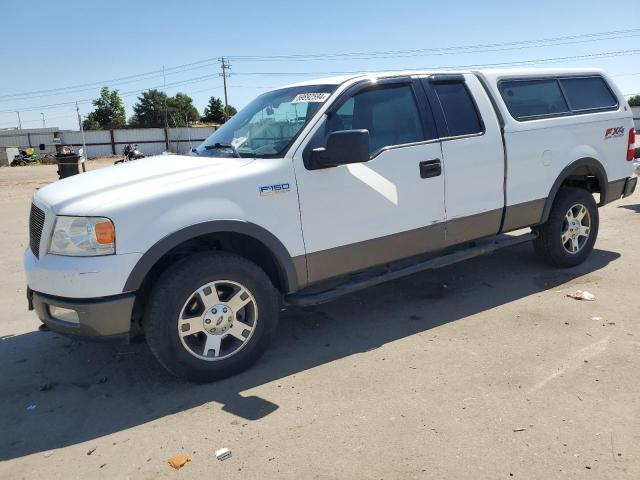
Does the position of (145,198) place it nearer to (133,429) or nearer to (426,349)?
(133,429)

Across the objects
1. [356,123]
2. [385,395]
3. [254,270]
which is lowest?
[385,395]

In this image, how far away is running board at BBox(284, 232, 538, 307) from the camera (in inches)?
160

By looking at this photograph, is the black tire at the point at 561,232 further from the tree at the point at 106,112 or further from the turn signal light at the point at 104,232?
the tree at the point at 106,112

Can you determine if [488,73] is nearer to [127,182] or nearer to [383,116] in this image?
[383,116]

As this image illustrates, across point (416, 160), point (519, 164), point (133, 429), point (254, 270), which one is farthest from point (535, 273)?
point (133, 429)

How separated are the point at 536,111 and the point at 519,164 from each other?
65 centimetres

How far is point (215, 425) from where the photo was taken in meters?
3.22

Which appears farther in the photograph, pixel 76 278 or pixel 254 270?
pixel 254 270

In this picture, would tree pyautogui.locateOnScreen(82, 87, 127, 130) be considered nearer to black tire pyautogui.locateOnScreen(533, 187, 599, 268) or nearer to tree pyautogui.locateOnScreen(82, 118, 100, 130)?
tree pyautogui.locateOnScreen(82, 118, 100, 130)

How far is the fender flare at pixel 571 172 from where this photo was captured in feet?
17.8

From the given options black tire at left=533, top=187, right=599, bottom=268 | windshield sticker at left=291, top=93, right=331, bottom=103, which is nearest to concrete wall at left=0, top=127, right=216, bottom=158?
black tire at left=533, top=187, right=599, bottom=268

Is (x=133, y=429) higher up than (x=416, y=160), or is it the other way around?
(x=416, y=160)

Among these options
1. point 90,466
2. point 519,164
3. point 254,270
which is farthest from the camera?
point 519,164

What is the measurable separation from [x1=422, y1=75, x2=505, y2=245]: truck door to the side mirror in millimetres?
1029
